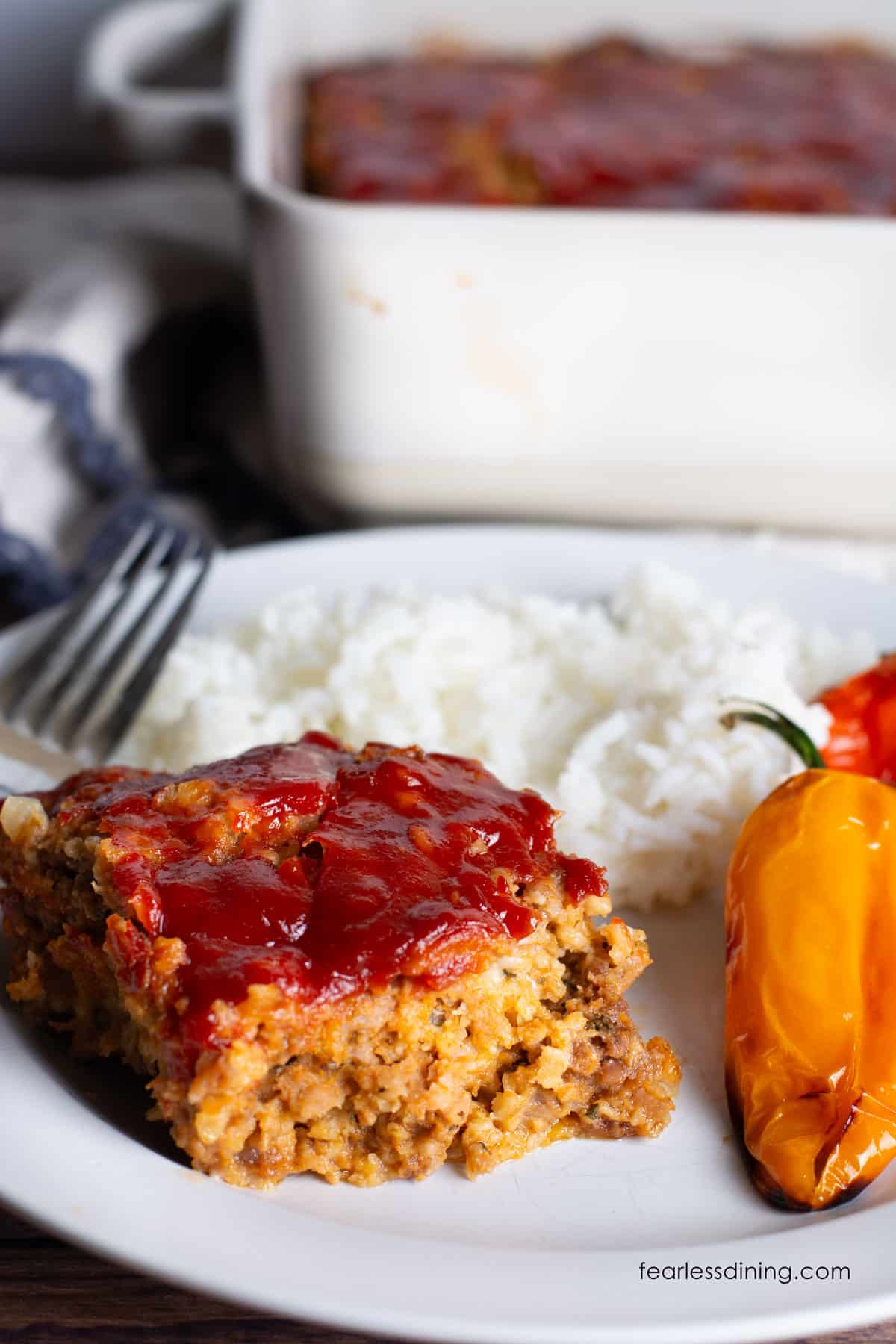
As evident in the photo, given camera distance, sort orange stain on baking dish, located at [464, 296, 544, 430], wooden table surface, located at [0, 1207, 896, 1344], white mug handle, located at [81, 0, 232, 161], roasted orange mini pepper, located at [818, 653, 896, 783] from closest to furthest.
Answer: wooden table surface, located at [0, 1207, 896, 1344] < roasted orange mini pepper, located at [818, 653, 896, 783] < orange stain on baking dish, located at [464, 296, 544, 430] < white mug handle, located at [81, 0, 232, 161]

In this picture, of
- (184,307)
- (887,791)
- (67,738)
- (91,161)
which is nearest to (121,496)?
(184,307)

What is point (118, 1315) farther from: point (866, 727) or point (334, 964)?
point (866, 727)

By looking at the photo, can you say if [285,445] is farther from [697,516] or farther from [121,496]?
[697,516]

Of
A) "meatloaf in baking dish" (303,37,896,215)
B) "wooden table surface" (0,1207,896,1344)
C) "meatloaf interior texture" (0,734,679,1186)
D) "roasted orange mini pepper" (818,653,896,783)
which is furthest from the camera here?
"meatloaf in baking dish" (303,37,896,215)

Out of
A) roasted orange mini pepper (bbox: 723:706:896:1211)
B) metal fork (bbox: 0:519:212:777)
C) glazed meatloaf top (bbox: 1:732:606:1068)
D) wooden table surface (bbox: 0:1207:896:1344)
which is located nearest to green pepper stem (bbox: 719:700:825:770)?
roasted orange mini pepper (bbox: 723:706:896:1211)

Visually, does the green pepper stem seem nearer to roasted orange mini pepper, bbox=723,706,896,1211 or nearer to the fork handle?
roasted orange mini pepper, bbox=723,706,896,1211

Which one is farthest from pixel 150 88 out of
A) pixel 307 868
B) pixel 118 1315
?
pixel 118 1315
